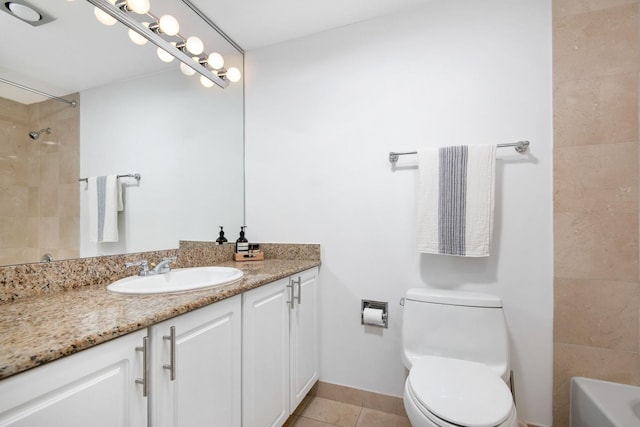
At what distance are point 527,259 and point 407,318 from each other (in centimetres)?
66

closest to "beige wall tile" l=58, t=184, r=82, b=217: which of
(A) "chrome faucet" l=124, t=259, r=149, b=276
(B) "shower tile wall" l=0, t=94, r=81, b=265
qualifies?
(B) "shower tile wall" l=0, t=94, r=81, b=265

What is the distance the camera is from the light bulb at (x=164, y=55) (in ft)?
4.95

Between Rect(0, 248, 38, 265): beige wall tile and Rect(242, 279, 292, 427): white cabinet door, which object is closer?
Rect(0, 248, 38, 265): beige wall tile

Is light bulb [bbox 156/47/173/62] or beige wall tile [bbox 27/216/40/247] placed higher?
light bulb [bbox 156/47/173/62]

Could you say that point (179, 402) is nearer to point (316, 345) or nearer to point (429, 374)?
point (429, 374)

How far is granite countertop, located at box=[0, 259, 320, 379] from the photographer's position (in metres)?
0.55

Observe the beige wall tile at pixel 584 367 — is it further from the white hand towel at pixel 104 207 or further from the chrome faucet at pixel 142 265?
the white hand towel at pixel 104 207

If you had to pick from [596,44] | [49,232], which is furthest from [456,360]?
[49,232]

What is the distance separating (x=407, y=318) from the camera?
1.47 m

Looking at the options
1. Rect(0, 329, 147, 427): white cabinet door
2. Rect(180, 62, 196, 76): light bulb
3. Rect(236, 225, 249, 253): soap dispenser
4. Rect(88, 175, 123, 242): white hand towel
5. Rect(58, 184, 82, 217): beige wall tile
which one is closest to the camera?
Rect(0, 329, 147, 427): white cabinet door

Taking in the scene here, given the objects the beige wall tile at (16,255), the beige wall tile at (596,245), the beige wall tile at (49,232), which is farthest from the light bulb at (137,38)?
the beige wall tile at (596,245)

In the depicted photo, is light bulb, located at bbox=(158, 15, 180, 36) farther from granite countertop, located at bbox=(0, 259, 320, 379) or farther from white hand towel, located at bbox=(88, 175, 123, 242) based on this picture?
granite countertop, located at bbox=(0, 259, 320, 379)

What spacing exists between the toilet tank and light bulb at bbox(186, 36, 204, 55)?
5.82 ft

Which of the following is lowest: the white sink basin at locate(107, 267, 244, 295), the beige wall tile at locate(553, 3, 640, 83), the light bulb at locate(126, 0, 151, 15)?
the white sink basin at locate(107, 267, 244, 295)
